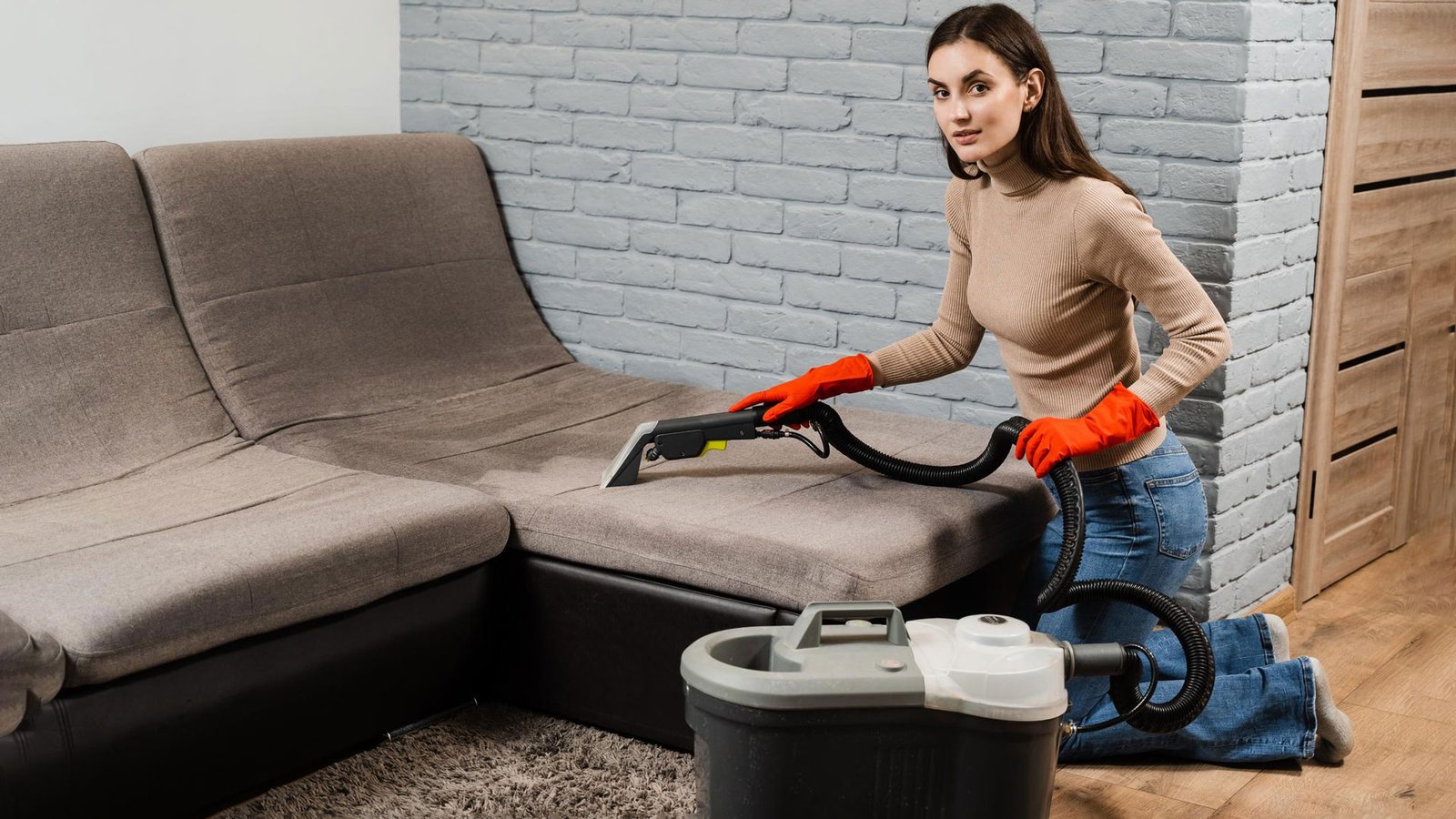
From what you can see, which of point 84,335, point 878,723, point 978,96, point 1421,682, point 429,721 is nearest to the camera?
point 878,723

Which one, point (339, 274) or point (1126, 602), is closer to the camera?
point (1126, 602)

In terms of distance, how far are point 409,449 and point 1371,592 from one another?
196cm

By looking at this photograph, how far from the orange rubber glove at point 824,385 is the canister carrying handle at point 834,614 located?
0.72 m

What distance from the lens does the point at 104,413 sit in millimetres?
2494

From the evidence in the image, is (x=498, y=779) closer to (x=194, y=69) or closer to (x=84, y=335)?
(x=84, y=335)

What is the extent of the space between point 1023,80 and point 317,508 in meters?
1.19

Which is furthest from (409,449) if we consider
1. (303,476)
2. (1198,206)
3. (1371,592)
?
(1371,592)

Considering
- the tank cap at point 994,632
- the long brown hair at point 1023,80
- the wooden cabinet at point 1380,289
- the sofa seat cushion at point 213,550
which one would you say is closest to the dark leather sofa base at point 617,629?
the sofa seat cushion at point 213,550

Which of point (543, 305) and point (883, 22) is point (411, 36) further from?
point (883, 22)

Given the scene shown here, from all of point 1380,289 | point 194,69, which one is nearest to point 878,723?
point 1380,289

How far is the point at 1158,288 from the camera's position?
80.7 inches

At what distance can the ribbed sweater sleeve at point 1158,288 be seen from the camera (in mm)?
2033

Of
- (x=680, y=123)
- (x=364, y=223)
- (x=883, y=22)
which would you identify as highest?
(x=883, y=22)

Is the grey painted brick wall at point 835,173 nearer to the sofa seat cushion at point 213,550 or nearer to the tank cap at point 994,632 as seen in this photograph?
the sofa seat cushion at point 213,550
